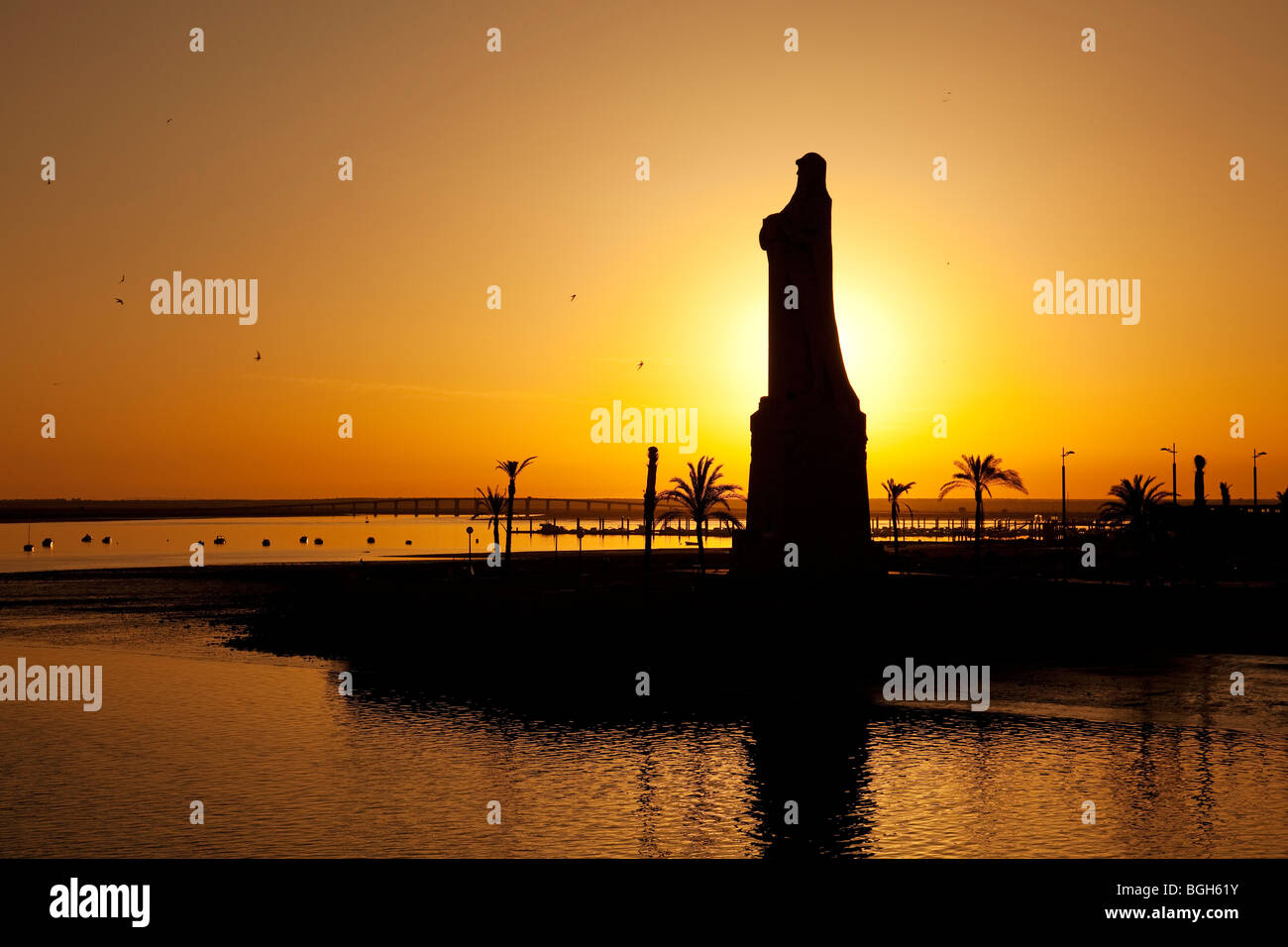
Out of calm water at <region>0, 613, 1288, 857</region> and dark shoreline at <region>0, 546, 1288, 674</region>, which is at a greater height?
dark shoreline at <region>0, 546, 1288, 674</region>

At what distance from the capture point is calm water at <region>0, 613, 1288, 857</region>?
12.9m

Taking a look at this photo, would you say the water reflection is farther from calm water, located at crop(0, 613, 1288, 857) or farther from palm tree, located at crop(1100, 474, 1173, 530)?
palm tree, located at crop(1100, 474, 1173, 530)

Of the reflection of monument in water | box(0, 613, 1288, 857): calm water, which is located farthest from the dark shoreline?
box(0, 613, 1288, 857): calm water

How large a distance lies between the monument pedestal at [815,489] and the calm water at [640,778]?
56.7 feet

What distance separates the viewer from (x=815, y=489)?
135 ft

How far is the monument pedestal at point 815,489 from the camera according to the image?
41188 mm

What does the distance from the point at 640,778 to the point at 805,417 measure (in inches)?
1063

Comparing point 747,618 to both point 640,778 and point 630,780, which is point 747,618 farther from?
point 630,780

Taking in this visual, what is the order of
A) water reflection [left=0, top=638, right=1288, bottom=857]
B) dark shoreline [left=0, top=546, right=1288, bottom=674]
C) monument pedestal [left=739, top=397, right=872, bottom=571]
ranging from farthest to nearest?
monument pedestal [left=739, top=397, right=872, bottom=571] → dark shoreline [left=0, top=546, right=1288, bottom=674] → water reflection [left=0, top=638, right=1288, bottom=857]

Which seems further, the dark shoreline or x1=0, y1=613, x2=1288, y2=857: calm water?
the dark shoreline

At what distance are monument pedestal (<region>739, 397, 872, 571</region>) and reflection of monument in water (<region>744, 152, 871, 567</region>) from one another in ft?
0.12

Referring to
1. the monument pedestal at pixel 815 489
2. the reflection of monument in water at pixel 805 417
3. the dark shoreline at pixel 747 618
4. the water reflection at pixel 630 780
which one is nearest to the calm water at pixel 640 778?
the water reflection at pixel 630 780

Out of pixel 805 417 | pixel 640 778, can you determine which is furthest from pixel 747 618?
pixel 640 778
